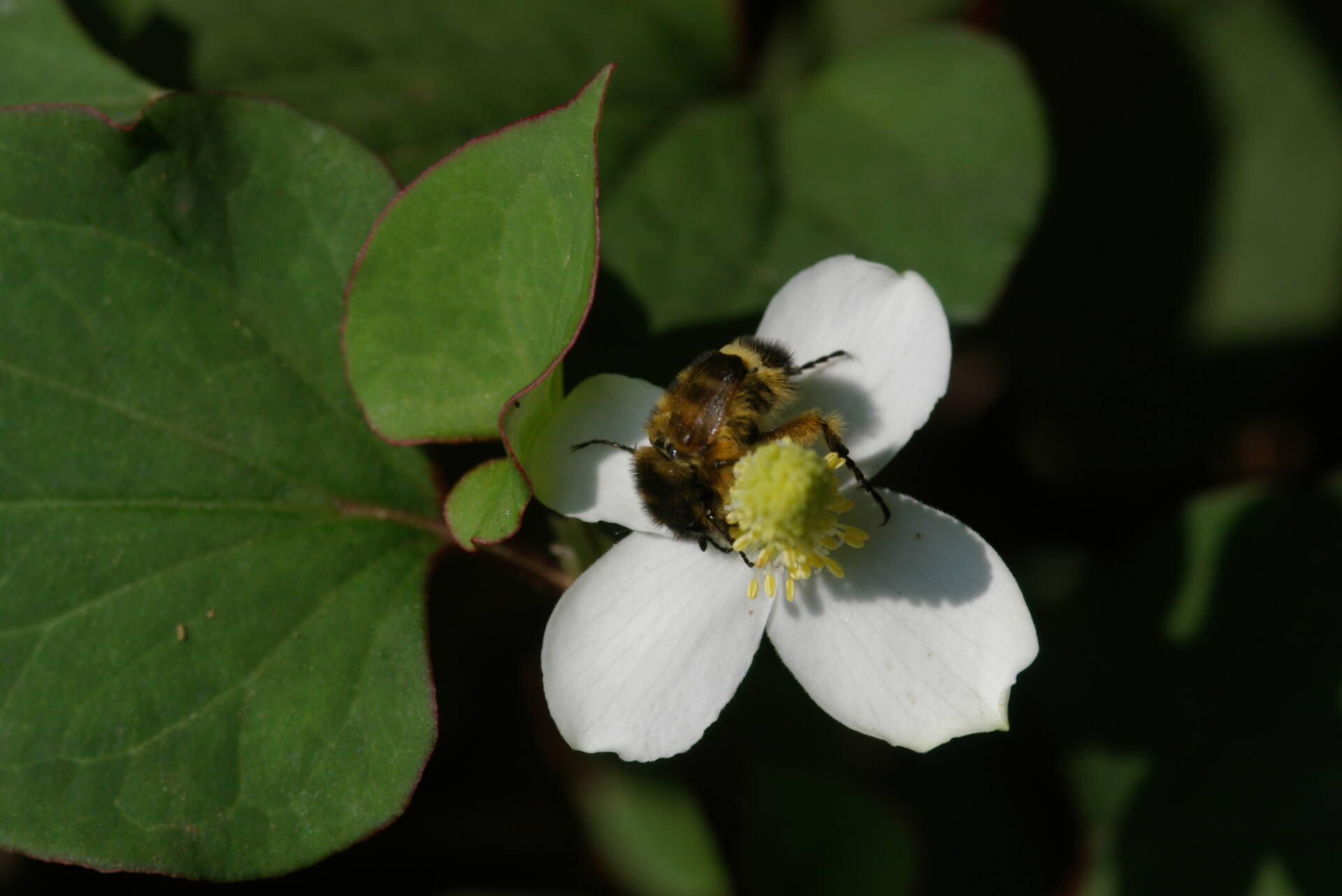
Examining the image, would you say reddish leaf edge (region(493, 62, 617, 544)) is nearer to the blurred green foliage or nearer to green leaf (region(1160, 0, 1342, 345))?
the blurred green foliage

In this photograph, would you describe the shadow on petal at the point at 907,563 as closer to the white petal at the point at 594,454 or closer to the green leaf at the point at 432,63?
the white petal at the point at 594,454

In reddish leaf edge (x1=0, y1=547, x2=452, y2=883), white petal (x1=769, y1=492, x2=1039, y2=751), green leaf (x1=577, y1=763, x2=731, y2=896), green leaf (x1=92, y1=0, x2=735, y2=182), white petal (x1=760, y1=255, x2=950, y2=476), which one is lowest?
green leaf (x1=577, y1=763, x2=731, y2=896)

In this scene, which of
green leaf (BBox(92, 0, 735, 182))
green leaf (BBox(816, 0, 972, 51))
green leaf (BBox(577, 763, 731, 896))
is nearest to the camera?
green leaf (BBox(92, 0, 735, 182))

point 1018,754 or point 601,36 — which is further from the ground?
point 601,36

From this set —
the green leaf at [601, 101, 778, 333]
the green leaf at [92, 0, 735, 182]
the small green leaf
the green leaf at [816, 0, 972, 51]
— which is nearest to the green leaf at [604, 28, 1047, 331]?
the green leaf at [601, 101, 778, 333]

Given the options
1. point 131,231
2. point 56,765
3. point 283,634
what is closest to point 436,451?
point 283,634

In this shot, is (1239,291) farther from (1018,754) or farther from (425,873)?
(425,873)
